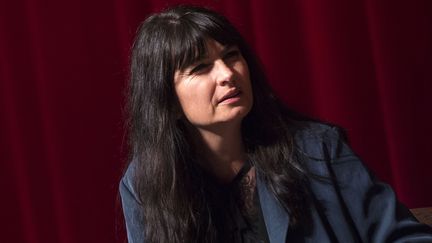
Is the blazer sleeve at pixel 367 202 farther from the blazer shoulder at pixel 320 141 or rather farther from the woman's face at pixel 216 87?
the woman's face at pixel 216 87

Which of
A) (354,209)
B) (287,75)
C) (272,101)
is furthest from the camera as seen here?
(287,75)

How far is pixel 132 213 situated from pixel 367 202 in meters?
0.47

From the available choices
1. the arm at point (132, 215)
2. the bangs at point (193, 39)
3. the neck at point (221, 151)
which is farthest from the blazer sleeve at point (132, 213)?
the bangs at point (193, 39)

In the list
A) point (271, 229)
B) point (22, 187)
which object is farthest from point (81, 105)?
point (271, 229)

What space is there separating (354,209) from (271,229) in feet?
0.49

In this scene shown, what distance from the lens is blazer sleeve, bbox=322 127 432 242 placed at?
103 centimetres

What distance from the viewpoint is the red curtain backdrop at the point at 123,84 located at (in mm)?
1519

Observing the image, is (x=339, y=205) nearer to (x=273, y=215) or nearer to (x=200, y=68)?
(x=273, y=215)

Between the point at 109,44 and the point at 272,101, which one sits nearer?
the point at 272,101

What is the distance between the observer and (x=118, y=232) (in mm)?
1627

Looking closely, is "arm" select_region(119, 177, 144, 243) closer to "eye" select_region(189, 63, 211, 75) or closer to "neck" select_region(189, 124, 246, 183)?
"neck" select_region(189, 124, 246, 183)

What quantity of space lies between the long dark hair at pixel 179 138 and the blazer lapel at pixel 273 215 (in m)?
0.01

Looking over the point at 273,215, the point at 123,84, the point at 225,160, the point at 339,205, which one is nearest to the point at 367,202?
the point at 339,205

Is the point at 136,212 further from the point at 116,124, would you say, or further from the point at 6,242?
the point at 6,242
